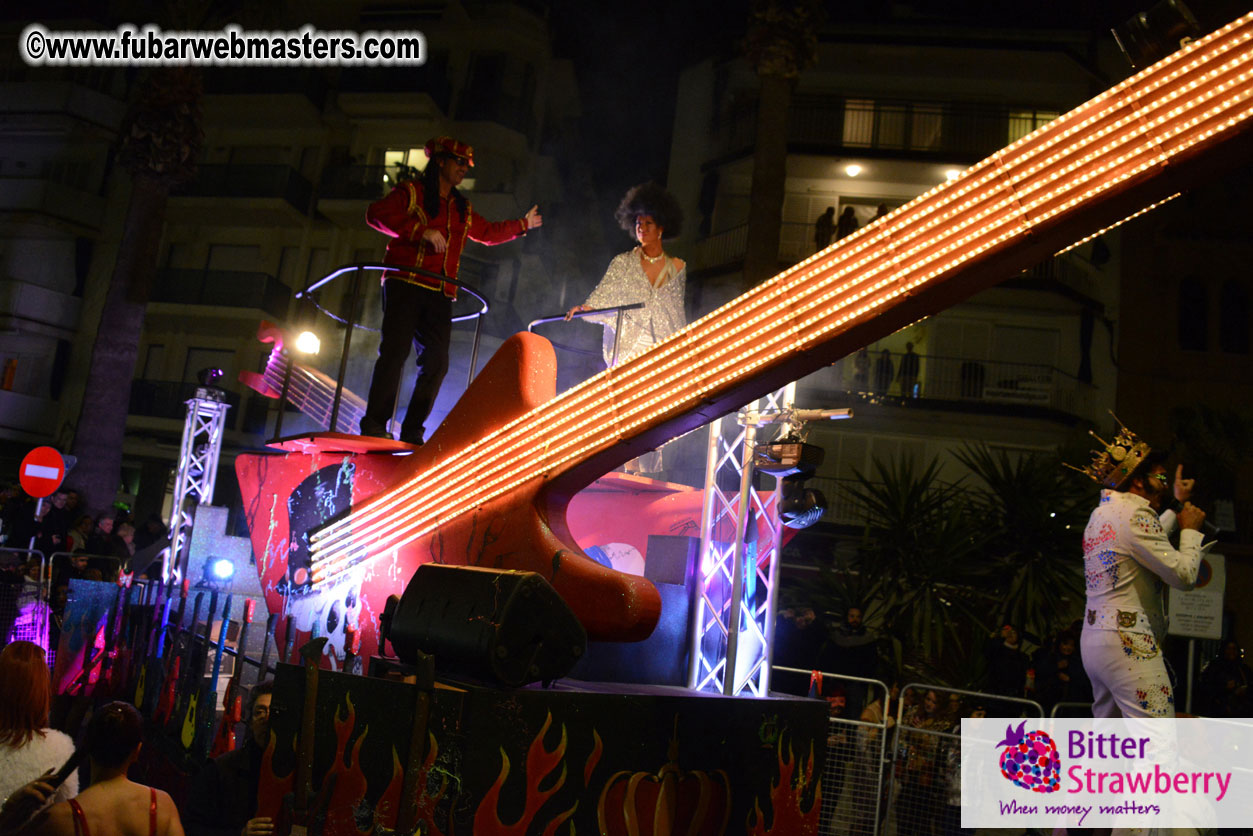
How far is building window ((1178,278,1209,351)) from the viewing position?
73.9 feet

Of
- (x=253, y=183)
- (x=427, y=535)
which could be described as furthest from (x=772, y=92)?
(x=253, y=183)

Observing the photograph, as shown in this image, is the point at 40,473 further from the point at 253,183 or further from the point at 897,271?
the point at 253,183

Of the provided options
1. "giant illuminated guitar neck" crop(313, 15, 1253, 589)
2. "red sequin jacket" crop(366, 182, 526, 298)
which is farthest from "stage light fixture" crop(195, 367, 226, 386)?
"giant illuminated guitar neck" crop(313, 15, 1253, 589)

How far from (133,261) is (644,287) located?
12.4 m

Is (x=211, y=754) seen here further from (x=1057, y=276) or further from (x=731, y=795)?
(x=1057, y=276)

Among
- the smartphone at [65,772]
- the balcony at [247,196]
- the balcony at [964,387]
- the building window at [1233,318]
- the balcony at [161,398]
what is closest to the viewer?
the smartphone at [65,772]

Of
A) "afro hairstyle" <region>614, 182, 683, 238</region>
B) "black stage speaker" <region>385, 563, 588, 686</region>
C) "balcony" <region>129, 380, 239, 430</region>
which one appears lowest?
"black stage speaker" <region>385, 563, 588, 686</region>

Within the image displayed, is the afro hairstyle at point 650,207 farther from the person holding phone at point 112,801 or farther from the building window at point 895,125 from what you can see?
the building window at point 895,125

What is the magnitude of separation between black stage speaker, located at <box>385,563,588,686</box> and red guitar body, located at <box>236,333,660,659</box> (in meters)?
0.65

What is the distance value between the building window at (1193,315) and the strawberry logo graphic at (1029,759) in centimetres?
1913

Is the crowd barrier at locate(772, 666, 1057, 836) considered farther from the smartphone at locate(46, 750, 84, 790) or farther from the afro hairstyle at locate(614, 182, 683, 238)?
the smartphone at locate(46, 750, 84, 790)

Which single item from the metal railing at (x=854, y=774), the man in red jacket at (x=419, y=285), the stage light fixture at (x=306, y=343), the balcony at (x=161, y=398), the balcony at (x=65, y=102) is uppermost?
the balcony at (x=65, y=102)

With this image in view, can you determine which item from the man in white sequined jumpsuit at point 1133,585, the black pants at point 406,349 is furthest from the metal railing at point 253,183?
the man in white sequined jumpsuit at point 1133,585

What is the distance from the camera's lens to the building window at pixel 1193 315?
22.5 metres
